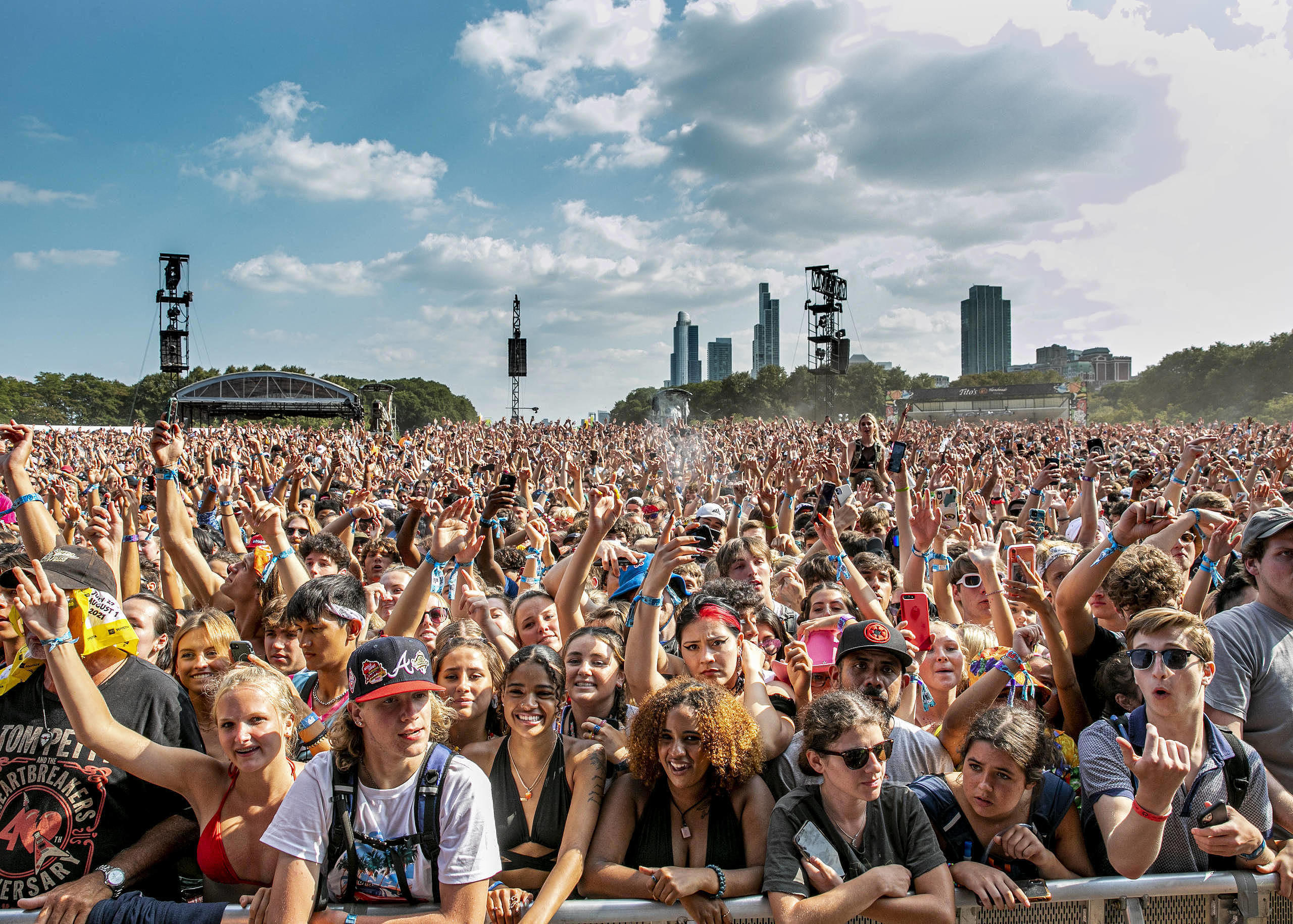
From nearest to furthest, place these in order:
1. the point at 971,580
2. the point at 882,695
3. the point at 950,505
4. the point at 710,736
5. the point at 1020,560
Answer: the point at 710,736 < the point at 882,695 < the point at 1020,560 < the point at 971,580 < the point at 950,505

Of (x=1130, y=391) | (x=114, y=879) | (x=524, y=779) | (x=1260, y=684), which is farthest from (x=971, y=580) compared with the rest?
(x=1130, y=391)

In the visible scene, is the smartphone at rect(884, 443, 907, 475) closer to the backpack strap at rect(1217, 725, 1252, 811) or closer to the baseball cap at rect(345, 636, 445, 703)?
the backpack strap at rect(1217, 725, 1252, 811)

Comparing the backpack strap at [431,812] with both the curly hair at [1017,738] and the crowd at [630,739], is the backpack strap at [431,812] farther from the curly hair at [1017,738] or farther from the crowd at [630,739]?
the curly hair at [1017,738]

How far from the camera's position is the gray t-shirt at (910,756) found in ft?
9.96

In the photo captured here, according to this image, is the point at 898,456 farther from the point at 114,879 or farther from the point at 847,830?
the point at 114,879

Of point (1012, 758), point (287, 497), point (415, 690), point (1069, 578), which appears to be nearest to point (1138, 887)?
point (1012, 758)

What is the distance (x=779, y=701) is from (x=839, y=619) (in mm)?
733

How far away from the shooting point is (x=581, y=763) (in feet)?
9.59

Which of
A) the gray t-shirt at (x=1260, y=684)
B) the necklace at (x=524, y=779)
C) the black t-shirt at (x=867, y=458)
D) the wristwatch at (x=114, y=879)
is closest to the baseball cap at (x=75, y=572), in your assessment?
the wristwatch at (x=114, y=879)

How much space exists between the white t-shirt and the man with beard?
1130 millimetres

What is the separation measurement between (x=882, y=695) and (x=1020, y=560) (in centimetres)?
95

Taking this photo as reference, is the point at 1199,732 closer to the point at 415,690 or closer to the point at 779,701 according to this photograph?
the point at 779,701

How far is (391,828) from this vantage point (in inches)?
94.2

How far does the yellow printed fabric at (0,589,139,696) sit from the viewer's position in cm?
274
